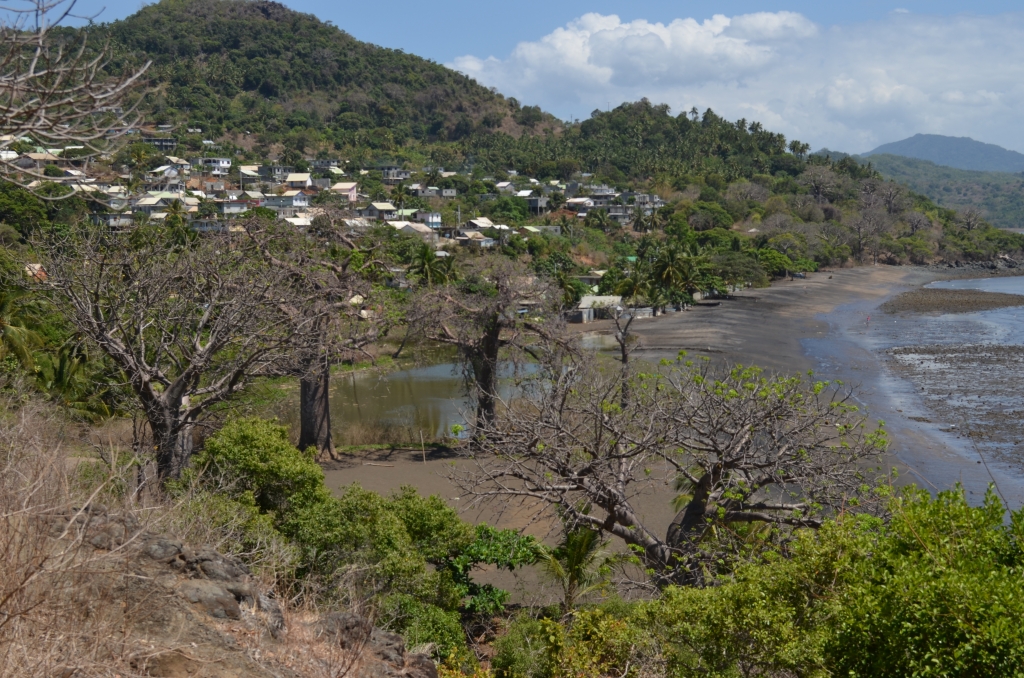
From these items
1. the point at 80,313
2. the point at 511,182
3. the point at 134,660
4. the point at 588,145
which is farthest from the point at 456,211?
the point at 134,660

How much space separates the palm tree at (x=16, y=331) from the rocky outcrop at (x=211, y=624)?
1349cm

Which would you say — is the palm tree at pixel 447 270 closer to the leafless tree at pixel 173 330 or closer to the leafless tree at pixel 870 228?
the leafless tree at pixel 173 330

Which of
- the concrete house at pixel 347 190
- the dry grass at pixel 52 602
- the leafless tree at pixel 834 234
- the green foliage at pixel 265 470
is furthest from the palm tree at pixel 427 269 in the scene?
the leafless tree at pixel 834 234

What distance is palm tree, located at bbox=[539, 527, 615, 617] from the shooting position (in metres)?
11.0

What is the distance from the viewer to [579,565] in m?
11.1

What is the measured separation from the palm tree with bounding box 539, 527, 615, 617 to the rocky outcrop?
3.16 meters

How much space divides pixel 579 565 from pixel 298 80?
499 feet

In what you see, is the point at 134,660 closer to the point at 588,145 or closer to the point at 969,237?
the point at 969,237

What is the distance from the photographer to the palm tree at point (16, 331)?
738 inches

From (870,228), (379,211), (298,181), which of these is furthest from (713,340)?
(298,181)

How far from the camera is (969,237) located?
92.5 meters

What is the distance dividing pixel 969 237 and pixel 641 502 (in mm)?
91436

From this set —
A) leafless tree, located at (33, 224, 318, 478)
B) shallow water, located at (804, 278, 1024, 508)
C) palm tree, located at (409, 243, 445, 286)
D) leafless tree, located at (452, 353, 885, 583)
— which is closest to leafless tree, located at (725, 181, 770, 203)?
shallow water, located at (804, 278, 1024, 508)

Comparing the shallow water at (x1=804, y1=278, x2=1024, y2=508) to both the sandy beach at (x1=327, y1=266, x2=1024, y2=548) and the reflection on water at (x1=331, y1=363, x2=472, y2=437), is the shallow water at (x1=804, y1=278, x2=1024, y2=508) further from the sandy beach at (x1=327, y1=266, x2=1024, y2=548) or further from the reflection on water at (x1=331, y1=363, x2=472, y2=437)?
the reflection on water at (x1=331, y1=363, x2=472, y2=437)
